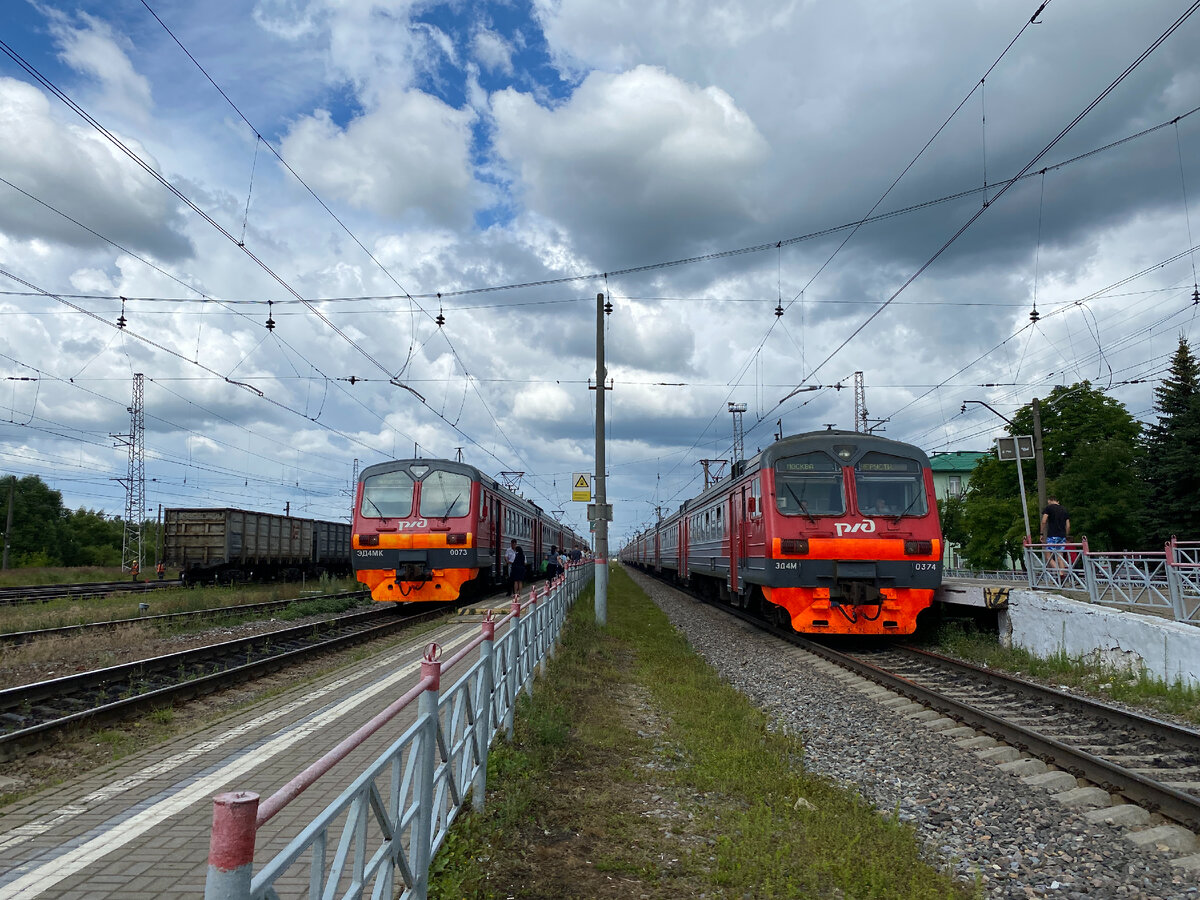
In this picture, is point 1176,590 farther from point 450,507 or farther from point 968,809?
point 450,507

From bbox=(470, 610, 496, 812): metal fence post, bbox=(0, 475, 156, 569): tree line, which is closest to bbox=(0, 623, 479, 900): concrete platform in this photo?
bbox=(470, 610, 496, 812): metal fence post

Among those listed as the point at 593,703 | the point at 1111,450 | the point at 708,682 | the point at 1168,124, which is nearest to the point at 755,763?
the point at 593,703

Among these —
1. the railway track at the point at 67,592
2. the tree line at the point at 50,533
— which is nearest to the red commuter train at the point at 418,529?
the railway track at the point at 67,592

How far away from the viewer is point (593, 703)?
897 centimetres

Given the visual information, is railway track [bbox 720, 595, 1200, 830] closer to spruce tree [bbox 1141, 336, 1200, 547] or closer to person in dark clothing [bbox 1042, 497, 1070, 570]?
person in dark clothing [bbox 1042, 497, 1070, 570]

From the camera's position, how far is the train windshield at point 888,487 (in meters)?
13.6

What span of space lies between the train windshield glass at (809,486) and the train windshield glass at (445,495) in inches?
327

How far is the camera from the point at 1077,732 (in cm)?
754

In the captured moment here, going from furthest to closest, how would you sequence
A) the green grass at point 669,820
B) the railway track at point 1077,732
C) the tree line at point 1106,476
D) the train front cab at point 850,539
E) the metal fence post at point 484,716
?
the tree line at point 1106,476 < the train front cab at point 850,539 < the railway track at point 1077,732 < the metal fence post at point 484,716 < the green grass at point 669,820

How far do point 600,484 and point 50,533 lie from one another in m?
56.4

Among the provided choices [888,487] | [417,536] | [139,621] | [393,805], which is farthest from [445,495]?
[393,805]

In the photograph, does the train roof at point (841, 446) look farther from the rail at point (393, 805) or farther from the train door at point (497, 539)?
the train door at point (497, 539)

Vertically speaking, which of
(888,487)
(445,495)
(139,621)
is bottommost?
(139,621)

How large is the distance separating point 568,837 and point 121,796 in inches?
115
